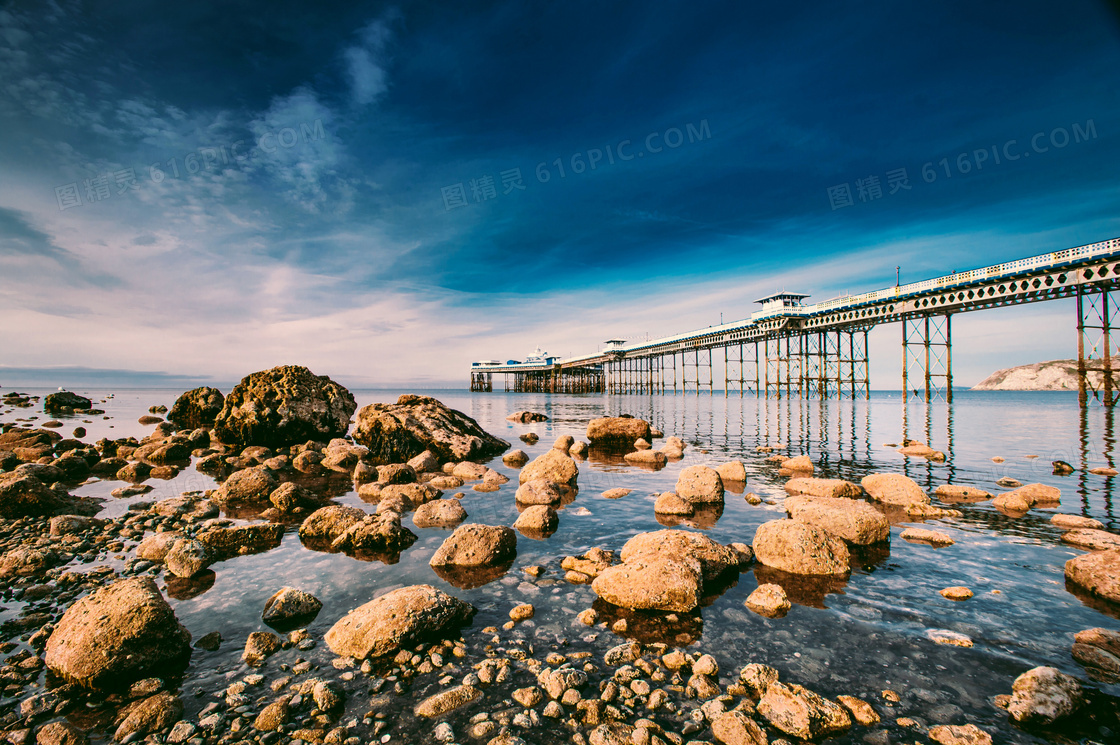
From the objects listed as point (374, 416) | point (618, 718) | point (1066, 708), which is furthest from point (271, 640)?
point (374, 416)

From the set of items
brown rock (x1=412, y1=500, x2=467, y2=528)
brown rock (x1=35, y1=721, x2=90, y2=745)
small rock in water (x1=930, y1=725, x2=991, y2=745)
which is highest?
brown rock (x1=35, y1=721, x2=90, y2=745)

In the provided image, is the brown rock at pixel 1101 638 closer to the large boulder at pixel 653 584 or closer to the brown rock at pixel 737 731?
the large boulder at pixel 653 584

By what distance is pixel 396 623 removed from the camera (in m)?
4.88

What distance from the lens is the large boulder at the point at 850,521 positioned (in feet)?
26.0

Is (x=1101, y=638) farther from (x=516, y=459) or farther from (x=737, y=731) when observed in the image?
(x=516, y=459)

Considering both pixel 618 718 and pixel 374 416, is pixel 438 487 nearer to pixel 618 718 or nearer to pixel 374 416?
pixel 374 416

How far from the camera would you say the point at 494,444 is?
20000 mm

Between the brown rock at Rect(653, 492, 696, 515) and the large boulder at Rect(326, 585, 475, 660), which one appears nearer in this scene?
the large boulder at Rect(326, 585, 475, 660)

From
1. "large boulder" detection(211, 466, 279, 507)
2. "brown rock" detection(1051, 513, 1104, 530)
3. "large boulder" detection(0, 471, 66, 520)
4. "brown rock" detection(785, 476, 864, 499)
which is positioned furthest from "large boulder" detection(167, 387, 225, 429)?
"brown rock" detection(1051, 513, 1104, 530)

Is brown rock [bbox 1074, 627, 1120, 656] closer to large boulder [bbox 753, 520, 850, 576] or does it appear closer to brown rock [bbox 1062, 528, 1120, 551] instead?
large boulder [bbox 753, 520, 850, 576]

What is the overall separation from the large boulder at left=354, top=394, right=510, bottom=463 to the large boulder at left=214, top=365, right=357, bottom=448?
3.41m

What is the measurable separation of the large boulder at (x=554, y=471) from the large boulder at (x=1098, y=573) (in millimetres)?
9553

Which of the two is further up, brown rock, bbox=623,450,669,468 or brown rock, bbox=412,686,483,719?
brown rock, bbox=412,686,483,719

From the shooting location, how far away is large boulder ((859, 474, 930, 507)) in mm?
10312
